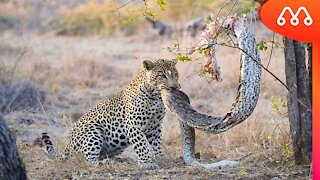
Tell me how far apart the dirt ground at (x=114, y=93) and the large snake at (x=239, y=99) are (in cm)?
27

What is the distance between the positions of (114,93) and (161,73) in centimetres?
577

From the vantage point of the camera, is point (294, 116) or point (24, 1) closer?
point (294, 116)

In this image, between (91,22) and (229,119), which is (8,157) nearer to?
(229,119)

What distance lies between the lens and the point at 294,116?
7.07 meters

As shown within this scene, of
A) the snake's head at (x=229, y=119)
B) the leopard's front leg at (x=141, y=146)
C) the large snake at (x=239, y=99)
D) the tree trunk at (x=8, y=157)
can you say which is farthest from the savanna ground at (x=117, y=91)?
the tree trunk at (x=8, y=157)

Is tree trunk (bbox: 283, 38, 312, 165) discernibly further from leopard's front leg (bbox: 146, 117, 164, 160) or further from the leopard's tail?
the leopard's tail

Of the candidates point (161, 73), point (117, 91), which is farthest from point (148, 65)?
point (117, 91)

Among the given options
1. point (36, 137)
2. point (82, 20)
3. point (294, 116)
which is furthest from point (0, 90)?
point (82, 20)

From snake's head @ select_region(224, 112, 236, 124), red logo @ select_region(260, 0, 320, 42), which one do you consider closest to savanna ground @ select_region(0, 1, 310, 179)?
snake's head @ select_region(224, 112, 236, 124)

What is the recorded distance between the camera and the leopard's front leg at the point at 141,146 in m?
7.99

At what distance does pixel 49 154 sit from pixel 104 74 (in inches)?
275

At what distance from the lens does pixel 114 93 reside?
45.5 ft

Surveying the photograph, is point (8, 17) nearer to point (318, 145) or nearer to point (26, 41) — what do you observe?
point (26, 41)

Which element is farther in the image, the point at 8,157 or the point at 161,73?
the point at 161,73
